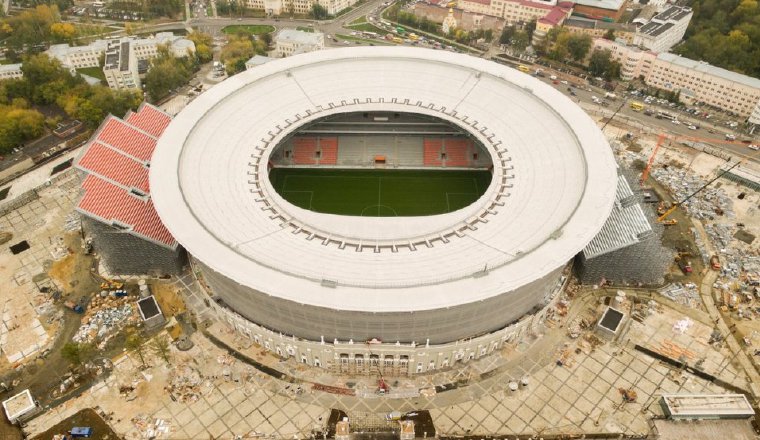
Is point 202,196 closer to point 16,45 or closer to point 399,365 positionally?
point 399,365

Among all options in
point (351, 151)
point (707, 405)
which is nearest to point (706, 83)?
point (351, 151)

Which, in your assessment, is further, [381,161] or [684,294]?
[381,161]

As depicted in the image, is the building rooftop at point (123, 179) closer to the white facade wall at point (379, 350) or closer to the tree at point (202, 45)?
the white facade wall at point (379, 350)

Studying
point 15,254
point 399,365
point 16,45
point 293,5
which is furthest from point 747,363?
point 16,45

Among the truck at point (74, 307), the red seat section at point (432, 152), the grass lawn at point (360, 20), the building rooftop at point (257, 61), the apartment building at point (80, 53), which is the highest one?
the grass lawn at point (360, 20)

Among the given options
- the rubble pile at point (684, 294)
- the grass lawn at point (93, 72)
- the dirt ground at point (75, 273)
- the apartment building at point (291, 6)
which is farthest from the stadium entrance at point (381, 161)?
the apartment building at point (291, 6)

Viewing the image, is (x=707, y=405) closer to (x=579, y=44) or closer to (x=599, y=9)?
(x=579, y=44)
